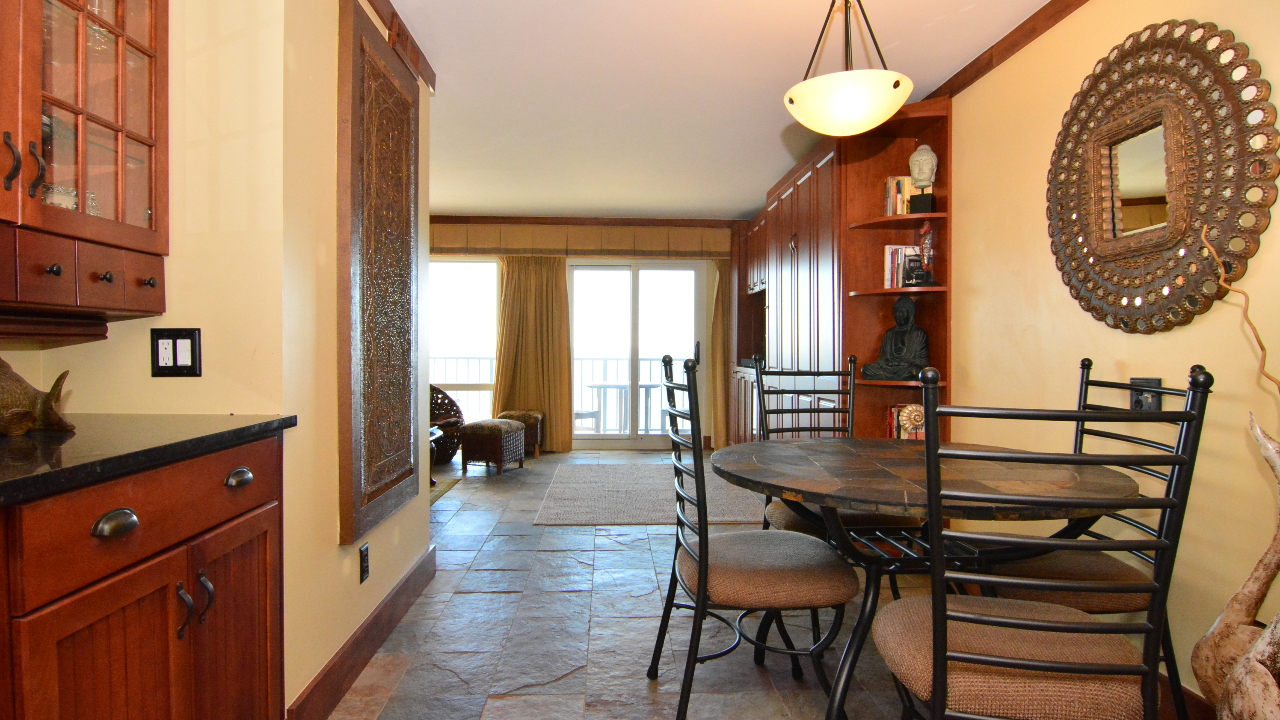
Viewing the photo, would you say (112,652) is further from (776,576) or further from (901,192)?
(901,192)

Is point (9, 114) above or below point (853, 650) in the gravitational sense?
above

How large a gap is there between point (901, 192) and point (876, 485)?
7.58 feet

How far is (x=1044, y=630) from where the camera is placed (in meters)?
1.08

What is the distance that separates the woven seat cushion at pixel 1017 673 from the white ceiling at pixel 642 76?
7.34 ft

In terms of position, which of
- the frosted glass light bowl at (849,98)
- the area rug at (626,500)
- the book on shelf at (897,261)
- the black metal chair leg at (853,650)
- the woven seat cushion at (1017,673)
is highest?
the frosted glass light bowl at (849,98)

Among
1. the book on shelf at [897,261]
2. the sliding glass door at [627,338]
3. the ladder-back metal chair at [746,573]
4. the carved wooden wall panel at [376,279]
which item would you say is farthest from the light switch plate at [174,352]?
the sliding glass door at [627,338]

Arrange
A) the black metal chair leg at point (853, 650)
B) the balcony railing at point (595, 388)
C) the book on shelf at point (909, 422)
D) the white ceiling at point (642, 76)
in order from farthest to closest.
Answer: the balcony railing at point (595, 388), the book on shelf at point (909, 422), the white ceiling at point (642, 76), the black metal chair leg at point (853, 650)

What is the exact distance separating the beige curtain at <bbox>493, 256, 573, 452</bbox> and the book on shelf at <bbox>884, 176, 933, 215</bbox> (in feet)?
12.6

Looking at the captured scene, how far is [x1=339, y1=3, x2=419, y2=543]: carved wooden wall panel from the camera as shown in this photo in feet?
6.55

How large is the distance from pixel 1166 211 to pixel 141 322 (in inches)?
116

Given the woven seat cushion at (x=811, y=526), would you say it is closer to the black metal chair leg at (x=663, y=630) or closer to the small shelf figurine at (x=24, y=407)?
the black metal chair leg at (x=663, y=630)

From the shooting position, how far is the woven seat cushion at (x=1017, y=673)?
1.14 metres

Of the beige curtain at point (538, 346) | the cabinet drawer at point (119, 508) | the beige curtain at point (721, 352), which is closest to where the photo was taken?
the cabinet drawer at point (119, 508)

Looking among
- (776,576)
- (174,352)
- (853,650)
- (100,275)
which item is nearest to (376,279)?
(174,352)
